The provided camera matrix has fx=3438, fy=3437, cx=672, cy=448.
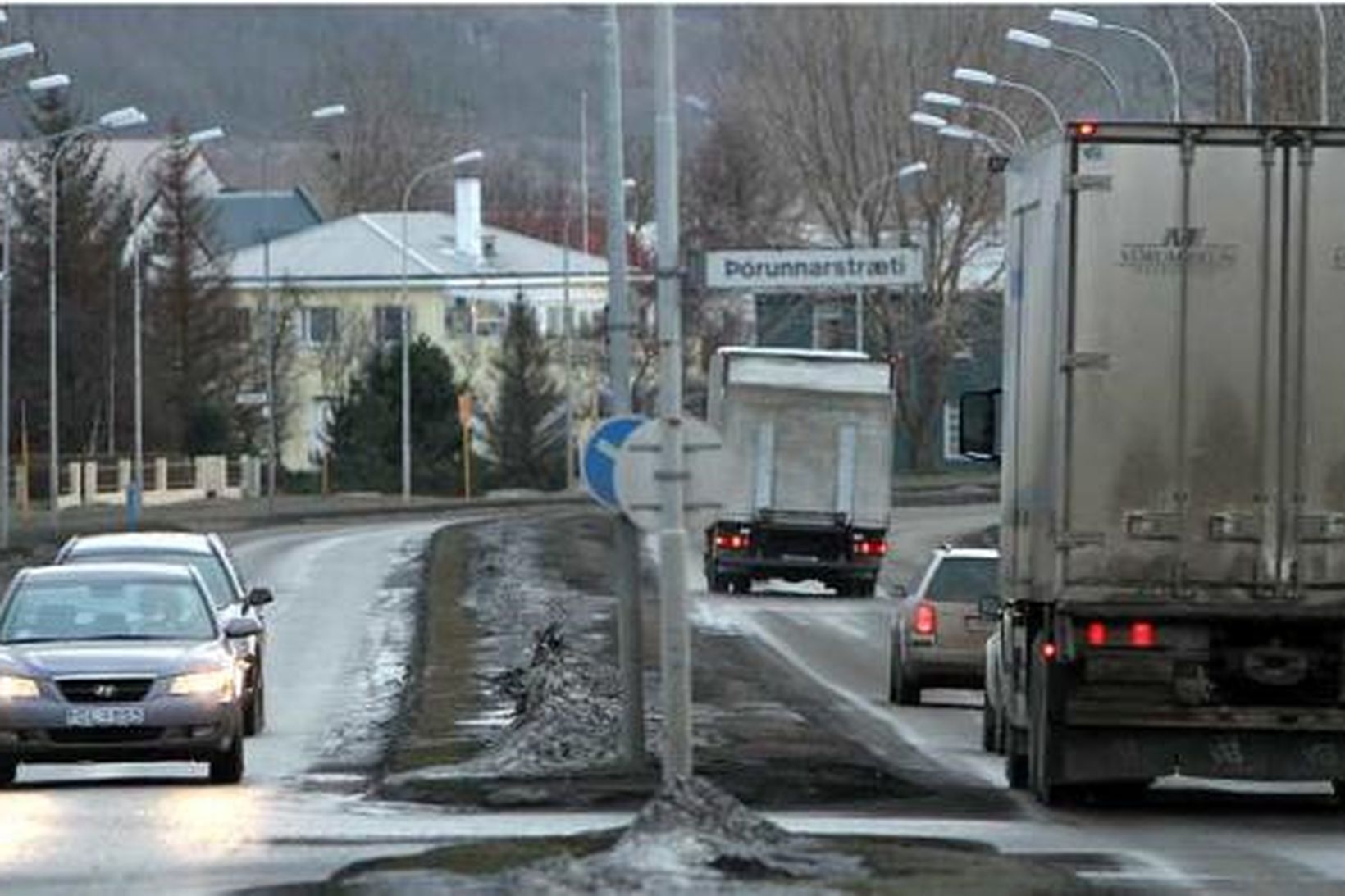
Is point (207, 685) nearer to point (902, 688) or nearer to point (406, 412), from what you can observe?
point (902, 688)

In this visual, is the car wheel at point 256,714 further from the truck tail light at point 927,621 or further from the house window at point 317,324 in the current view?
the house window at point 317,324

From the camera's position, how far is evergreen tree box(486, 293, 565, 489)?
9756 centimetres

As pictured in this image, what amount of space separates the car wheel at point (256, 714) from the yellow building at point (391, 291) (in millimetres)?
87113

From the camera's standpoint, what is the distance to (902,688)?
32.8 m

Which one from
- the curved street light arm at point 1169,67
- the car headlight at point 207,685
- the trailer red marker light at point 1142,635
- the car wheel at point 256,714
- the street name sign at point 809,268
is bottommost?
the car wheel at point 256,714

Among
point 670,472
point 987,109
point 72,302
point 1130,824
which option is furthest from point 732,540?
point 72,302

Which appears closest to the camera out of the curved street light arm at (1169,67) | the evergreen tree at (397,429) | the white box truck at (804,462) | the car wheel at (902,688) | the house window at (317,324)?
the car wheel at (902,688)

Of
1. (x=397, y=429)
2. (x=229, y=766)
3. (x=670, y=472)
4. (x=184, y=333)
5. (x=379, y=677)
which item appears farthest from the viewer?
(x=397, y=429)

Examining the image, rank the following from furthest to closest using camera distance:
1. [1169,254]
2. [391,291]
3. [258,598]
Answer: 1. [391,291]
2. [258,598]
3. [1169,254]

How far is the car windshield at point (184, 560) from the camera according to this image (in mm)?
27969

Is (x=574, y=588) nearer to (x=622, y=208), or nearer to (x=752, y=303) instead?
(x=622, y=208)

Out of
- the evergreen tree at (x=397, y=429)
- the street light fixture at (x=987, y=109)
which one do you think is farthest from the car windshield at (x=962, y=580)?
the evergreen tree at (x=397, y=429)

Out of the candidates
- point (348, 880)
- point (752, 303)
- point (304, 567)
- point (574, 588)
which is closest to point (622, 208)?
point (348, 880)

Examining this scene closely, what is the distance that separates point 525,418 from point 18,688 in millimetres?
77769
